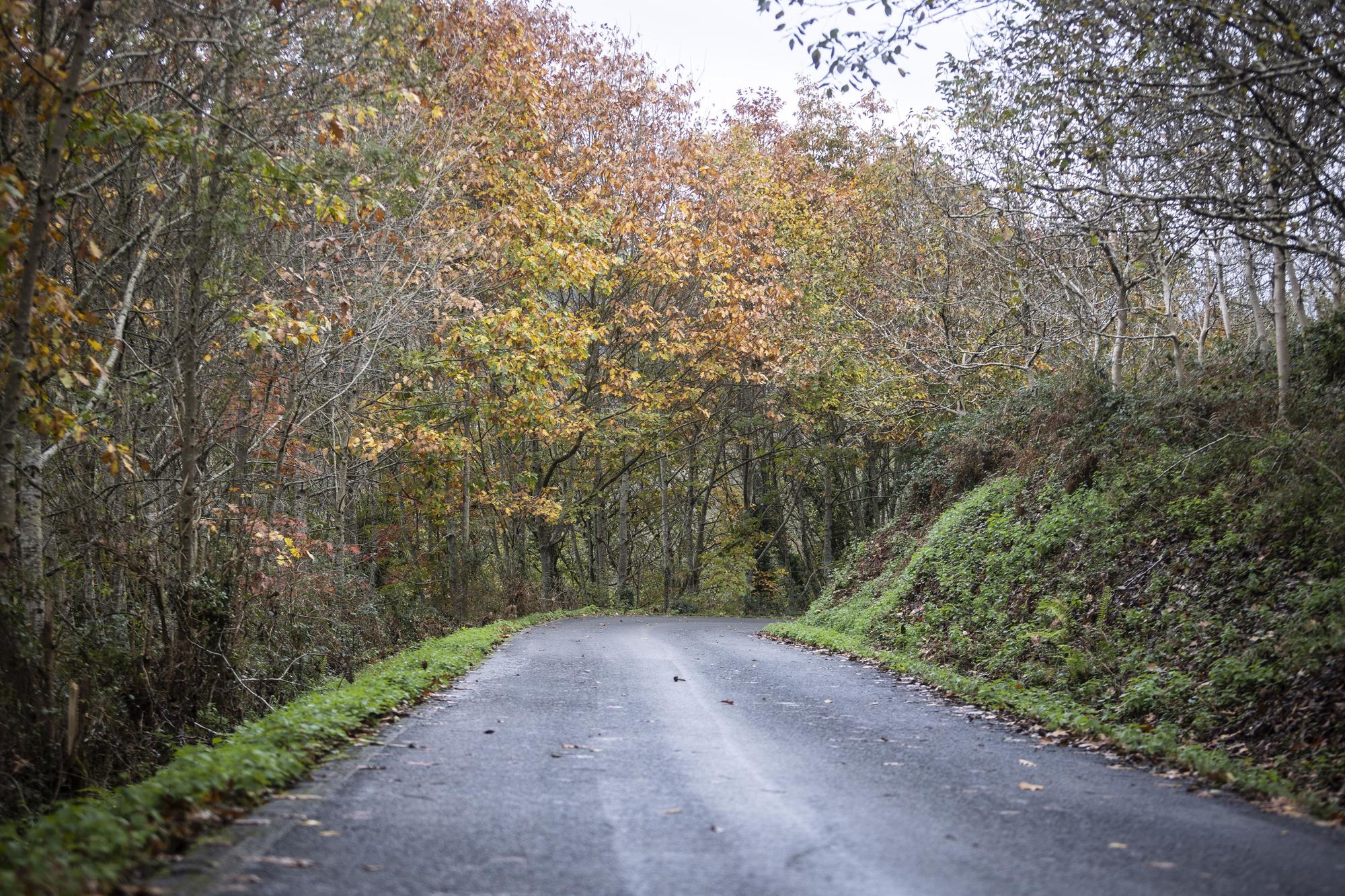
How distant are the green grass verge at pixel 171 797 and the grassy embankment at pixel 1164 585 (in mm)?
6076

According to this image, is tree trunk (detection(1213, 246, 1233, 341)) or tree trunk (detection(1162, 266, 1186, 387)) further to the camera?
tree trunk (detection(1213, 246, 1233, 341))

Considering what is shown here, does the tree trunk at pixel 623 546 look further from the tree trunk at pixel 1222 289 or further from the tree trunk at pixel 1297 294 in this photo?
the tree trunk at pixel 1297 294

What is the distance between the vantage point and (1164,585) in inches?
410

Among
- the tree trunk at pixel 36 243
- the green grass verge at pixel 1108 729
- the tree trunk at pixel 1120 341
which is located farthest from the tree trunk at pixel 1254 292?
the tree trunk at pixel 36 243

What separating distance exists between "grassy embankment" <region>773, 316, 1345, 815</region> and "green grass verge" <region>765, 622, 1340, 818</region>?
0.02m

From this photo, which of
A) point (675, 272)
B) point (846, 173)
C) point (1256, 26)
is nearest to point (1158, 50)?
point (1256, 26)

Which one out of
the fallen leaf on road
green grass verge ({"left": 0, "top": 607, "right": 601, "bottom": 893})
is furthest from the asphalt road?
green grass verge ({"left": 0, "top": 607, "right": 601, "bottom": 893})

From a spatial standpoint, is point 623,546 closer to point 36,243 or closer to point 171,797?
point 36,243

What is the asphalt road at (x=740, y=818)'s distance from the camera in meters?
4.42

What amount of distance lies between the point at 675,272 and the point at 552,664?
542 inches

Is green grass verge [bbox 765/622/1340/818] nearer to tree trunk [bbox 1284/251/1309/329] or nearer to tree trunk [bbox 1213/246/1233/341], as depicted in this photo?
tree trunk [bbox 1284/251/1309/329]

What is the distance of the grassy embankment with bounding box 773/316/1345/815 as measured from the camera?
7.51m

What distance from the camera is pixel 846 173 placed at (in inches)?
1251

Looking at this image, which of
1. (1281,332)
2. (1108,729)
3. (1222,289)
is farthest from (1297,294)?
(1108,729)
